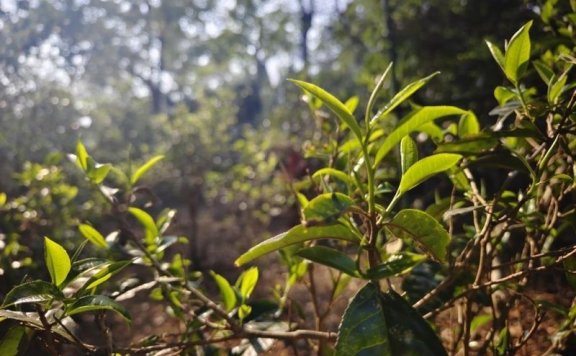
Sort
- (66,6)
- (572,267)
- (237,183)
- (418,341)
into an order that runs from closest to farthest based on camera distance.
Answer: (418,341) → (572,267) → (237,183) → (66,6)

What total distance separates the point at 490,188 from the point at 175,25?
1796 cm

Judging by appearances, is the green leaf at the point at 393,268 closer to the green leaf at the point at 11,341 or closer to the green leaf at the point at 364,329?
the green leaf at the point at 364,329

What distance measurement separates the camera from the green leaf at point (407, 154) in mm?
639

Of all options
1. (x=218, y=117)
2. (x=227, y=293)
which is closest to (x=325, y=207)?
(x=227, y=293)

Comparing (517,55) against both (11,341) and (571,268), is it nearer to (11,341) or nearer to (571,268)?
(571,268)

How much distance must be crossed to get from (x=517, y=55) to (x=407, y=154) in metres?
0.24

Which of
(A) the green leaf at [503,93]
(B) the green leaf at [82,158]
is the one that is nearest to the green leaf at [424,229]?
(A) the green leaf at [503,93]

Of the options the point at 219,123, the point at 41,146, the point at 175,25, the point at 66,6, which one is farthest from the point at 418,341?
the point at 175,25

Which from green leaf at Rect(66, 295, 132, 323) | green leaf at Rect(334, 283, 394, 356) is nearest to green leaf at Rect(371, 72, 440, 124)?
green leaf at Rect(334, 283, 394, 356)

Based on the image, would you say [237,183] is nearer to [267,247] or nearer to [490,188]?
[490,188]

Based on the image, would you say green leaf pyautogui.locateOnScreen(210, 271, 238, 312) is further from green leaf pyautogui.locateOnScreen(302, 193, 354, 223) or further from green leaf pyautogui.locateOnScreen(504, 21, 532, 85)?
green leaf pyautogui.locateOnScreen(504, 21, 532, 85)

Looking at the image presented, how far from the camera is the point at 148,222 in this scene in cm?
101

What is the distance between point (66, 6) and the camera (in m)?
10.7

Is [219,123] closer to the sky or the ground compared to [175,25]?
closer to the ground
